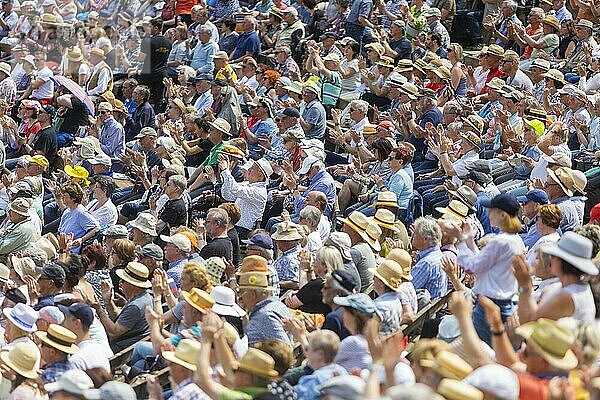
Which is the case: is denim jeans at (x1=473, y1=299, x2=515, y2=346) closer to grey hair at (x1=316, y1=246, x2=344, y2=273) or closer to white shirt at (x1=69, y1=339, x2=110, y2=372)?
grey hair at (x1=316, y1=246, x2=344, y2=273)

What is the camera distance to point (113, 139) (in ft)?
51.8

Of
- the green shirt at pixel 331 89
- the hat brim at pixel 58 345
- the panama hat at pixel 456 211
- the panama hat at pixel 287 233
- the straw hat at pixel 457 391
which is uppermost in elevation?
the straw hat at pixel 457 391

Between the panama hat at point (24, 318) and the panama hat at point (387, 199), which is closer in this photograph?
the panama hat at point (24, 318)

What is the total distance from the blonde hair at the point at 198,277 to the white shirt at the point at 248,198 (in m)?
3.81

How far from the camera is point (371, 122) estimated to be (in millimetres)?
15742

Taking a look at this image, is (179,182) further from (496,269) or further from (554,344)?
(554,344)

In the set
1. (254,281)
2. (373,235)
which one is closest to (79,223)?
(373,235)

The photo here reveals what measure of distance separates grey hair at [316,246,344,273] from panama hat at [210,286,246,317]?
1003 mm

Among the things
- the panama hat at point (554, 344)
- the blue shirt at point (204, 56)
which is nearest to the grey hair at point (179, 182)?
the blue shirt at point (204, 56)

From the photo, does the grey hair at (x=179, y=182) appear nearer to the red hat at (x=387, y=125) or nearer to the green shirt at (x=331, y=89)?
the red hat at (x=387, y=125)

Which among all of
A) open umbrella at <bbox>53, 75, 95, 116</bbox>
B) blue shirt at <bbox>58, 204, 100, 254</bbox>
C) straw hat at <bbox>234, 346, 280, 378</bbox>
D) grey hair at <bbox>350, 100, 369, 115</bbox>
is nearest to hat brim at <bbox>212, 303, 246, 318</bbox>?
straw hat at <bbox>234, 346, 280, 378</bbox>

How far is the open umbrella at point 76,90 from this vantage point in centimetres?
1678

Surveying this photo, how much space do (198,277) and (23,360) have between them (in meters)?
1.66

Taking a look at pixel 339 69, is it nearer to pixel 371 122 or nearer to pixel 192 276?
pixel 371 122
